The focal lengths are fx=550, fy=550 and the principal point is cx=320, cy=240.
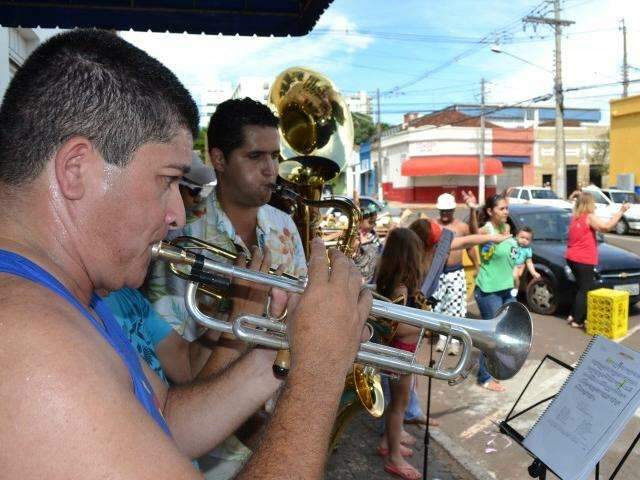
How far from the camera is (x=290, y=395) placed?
1053 millimetres

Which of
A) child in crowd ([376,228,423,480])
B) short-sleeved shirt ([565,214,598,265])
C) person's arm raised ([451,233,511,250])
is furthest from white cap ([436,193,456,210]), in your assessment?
short-sleeved shirt ([565,214,598,265])

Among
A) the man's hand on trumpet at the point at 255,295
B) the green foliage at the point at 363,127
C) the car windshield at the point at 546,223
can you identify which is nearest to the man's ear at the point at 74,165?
the man's hand on trumpet at the point at 255,295

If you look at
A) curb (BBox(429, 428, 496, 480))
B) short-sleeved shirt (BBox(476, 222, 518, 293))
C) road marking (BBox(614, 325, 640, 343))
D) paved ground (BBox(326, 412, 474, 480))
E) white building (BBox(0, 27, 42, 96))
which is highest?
white building (BBox(0, 27, 42, 96))

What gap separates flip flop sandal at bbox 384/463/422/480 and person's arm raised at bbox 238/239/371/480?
2840 millimetres

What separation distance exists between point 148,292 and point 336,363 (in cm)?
132

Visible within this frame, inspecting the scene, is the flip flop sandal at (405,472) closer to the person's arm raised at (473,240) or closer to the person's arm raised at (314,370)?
the person's arm raised at (473,240)

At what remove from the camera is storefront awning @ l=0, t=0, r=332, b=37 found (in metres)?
3.21

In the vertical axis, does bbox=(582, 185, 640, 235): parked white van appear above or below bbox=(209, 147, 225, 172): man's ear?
below

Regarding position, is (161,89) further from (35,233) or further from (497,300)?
(497,300)

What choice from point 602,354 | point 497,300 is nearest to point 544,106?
point 497,300

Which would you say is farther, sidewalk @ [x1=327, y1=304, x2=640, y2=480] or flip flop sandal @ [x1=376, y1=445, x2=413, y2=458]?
flip flop sandal @ [x1=376, y1=445, x2=413, y2=458]

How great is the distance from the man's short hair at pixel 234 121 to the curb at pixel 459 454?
8.78 feet

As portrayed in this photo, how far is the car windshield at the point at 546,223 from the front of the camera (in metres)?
8.07

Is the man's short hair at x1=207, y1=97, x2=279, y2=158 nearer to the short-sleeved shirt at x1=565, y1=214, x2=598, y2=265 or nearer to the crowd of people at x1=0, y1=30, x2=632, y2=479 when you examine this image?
the crowd of people at x1=0, y1=30, x2=632, y2=479
